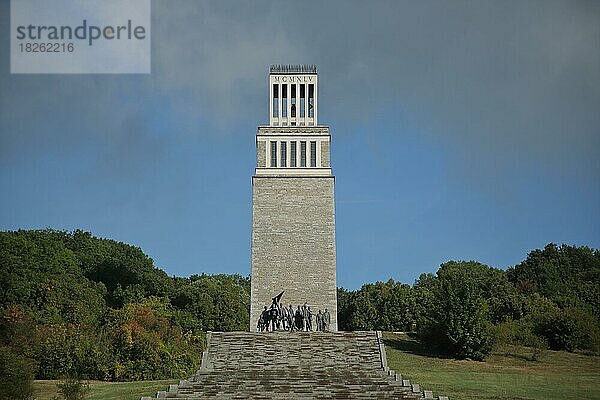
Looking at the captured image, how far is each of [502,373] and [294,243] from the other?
47.2ft

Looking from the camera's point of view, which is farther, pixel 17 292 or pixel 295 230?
pixel 17 292

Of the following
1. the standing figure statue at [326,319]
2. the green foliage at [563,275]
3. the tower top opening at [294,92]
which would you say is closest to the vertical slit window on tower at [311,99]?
the tower top opening at [294,92]

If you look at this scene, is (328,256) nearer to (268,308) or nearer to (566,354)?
(268,308)

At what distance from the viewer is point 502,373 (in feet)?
105

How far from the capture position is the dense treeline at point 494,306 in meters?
36.8

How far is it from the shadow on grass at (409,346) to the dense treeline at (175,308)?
560 mm

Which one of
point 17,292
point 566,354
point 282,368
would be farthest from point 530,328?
point 17,292

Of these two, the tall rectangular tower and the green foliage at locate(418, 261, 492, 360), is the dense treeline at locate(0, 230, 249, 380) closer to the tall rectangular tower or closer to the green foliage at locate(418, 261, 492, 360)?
the tall rectangular tower

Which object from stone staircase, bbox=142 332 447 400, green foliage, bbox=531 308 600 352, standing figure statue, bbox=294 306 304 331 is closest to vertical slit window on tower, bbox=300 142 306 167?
standing figure statue, bbox=294 306 304 331

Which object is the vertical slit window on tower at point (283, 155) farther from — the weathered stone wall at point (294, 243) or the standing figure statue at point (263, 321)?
the standing figure statue at point (263, 321)

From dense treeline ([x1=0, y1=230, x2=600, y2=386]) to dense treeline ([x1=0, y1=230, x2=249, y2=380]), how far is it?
7 cm

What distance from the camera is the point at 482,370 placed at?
3284 centimetres

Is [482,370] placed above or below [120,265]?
below

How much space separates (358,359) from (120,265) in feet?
105
